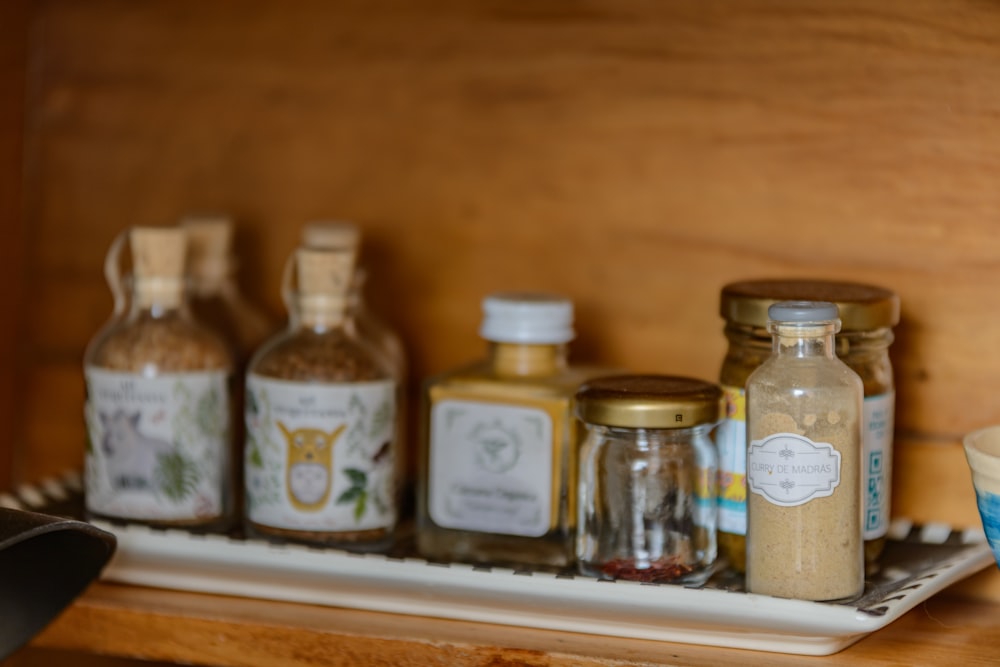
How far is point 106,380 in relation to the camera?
861 mm

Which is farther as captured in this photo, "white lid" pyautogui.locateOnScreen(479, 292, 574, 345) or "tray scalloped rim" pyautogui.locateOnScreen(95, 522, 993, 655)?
"white lid" pyautogui.locateOnScreen(479, 292, 574, 345)

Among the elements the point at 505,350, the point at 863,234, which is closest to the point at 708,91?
the point at 863,234

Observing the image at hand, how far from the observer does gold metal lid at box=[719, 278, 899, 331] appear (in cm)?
76

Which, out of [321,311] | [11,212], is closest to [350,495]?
[321,311]

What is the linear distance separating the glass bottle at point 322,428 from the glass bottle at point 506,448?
0.03m

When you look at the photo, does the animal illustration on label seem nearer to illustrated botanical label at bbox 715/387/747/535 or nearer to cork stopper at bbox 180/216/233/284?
cork stopper at bbox 180/216/233/284

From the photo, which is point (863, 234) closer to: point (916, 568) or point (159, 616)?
point (916, 568)

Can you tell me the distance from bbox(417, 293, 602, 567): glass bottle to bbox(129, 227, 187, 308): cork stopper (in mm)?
197

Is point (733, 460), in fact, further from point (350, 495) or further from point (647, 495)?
point (350, 495)

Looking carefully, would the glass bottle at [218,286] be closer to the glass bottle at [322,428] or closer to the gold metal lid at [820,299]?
the glass bottle at [322,428]

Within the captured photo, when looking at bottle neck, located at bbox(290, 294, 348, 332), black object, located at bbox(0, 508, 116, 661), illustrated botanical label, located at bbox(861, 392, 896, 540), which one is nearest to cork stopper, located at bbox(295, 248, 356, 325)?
bottle neck, located at bbox(290, 294, 348, 332)

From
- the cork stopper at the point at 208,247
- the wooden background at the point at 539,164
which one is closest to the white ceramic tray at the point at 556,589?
the wooden background at the point at 539,164

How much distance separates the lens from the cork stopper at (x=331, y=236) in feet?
3.13

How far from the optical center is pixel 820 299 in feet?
2.51
